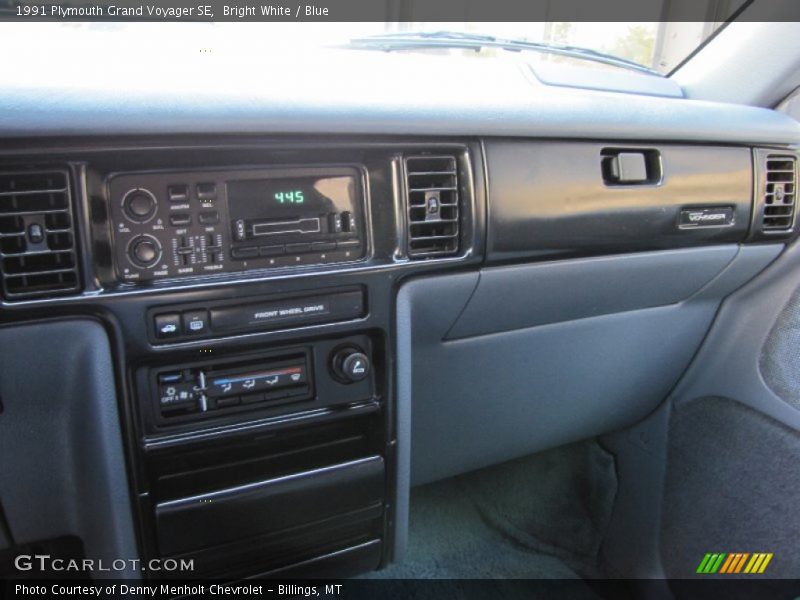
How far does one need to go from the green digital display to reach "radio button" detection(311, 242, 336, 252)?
0.24 ft

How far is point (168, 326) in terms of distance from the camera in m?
0.98

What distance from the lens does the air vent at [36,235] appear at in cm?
87

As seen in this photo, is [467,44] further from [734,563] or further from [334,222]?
[734,563]

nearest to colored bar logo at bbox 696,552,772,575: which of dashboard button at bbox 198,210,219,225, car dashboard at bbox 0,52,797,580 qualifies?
car dashboard at bbox 0,52,797,580

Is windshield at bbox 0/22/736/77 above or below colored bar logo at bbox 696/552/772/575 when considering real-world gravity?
above

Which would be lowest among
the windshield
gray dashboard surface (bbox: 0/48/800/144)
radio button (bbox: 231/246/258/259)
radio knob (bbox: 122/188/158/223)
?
radio button (bbox: 231/246/258/259)

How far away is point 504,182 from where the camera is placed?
119 cm

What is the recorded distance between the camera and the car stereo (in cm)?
94

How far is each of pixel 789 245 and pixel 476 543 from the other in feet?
3.92

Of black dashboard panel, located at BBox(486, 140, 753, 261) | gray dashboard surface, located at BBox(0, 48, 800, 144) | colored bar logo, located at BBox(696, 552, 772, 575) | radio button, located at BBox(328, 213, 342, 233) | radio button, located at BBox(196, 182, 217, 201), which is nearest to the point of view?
gray dashboard surface, located at BBox(0, 48, 800, 144)

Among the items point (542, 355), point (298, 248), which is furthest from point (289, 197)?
point (542, 355)

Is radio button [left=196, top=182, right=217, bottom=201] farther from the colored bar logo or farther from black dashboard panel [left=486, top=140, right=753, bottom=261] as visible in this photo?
the colored bar logo

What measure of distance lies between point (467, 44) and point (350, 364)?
2.81 ft

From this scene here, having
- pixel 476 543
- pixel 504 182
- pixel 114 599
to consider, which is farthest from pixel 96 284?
pixel 476 543
